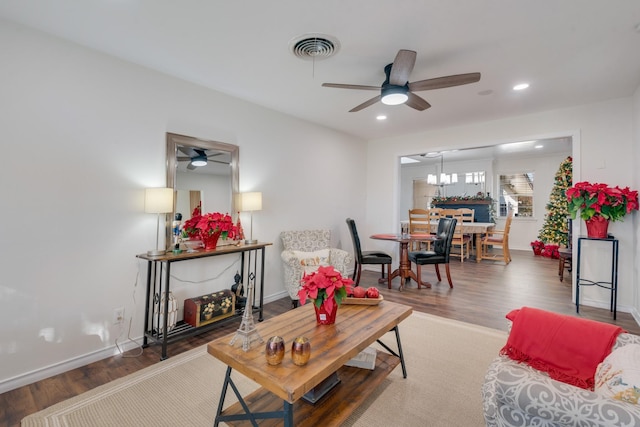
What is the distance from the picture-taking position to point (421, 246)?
321 inches

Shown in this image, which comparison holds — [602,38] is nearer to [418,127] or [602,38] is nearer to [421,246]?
[418,127]

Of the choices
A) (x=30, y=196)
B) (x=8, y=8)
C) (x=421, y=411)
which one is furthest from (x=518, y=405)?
(x=8, y=8)

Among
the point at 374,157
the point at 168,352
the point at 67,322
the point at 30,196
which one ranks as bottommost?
the point at 168,352

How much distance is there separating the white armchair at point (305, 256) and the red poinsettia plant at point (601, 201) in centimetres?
278

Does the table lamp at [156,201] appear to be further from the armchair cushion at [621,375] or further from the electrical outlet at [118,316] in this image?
the armchair cushion at [621,375]

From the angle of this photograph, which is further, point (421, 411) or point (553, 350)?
point (421, 411)

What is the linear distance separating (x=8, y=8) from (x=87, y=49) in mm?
499

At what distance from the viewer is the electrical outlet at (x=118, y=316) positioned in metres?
2.58

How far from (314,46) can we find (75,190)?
2256 millimetres

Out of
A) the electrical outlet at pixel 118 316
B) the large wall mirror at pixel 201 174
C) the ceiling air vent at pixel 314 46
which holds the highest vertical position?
the ceiling air vent at pixel 314 46

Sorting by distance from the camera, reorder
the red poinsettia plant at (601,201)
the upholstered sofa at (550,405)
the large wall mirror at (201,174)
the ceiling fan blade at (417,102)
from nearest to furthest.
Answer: the upholstered sofa at (550,405) < the ceiling fan blade at (417,102) < the large wall mirror at (201,174) < the red poinsettia plant at (601,201)

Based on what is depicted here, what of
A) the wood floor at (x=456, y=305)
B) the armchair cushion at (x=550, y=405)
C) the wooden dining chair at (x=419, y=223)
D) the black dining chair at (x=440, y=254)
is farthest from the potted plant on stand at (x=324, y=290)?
the wooden dining chair at (x=419, y=223)

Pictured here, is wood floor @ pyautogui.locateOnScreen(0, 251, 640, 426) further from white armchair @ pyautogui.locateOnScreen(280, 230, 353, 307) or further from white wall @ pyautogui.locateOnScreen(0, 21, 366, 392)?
white armchair @ pyautogui.locateOnScreen(280, 230, 353, 307)

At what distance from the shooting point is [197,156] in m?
3.22
